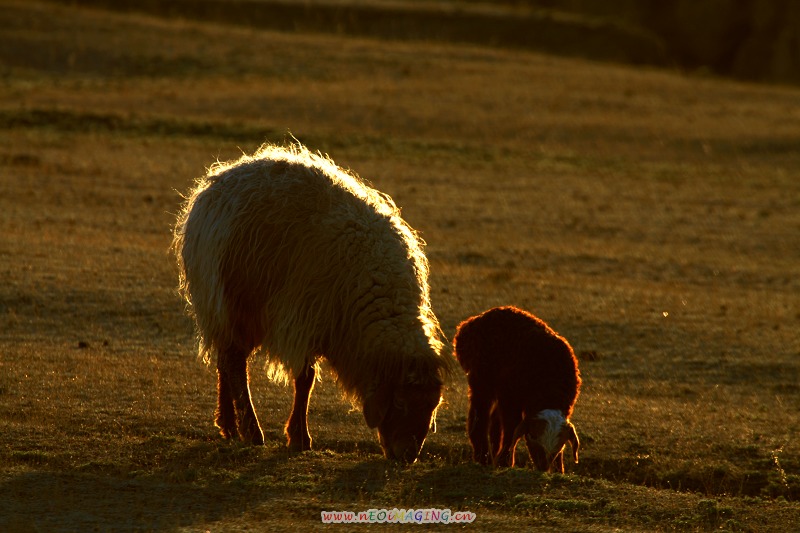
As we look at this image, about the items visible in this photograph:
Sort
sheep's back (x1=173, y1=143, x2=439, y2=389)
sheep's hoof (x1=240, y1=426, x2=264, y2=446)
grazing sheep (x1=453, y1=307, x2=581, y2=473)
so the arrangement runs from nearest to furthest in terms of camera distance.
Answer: grazing sheep (x1=453, y1=307, x2=581, y2=473) → sheep's back (x1=173, y1=143, x2=439, y2=389) → sheep's hoof (x1=240, y1=426, x2=264, y2=446)

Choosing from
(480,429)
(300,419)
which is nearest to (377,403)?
(300,419)

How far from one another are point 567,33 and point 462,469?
41603 millimetres

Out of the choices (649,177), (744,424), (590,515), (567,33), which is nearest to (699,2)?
(567,33)

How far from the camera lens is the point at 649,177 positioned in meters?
27.6

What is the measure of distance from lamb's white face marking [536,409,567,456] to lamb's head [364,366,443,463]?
2.75 ft

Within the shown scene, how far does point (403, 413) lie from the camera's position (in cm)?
894

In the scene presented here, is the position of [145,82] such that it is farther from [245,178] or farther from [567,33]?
[245,178]

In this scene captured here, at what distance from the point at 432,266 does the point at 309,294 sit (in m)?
8.08

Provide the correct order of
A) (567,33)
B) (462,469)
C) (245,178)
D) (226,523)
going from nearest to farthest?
(226,523) < (462,469) < (245,178) < (567,33)

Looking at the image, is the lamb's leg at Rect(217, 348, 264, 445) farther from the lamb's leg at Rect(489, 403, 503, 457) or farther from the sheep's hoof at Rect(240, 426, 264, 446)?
the lamb's leg at Rect(489, 403, 503, 457)

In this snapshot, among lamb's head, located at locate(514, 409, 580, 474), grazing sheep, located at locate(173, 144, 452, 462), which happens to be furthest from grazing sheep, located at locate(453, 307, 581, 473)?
grazing sheep, located at locate(173, 144, 452, 462)

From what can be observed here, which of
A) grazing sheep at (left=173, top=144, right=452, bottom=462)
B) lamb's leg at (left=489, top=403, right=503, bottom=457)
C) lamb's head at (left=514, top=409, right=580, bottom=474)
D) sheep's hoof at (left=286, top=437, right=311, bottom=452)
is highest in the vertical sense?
grazing sheep at (left=173, top=144, right=452, bottom=462)

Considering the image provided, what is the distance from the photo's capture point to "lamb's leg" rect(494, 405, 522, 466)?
9.53 meters

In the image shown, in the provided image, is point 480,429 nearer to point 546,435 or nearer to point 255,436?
point 546,435
